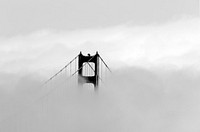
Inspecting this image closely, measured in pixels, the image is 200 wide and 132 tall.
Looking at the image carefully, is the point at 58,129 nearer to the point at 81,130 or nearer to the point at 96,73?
the point at 81,130

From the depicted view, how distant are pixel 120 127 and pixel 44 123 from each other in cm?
723

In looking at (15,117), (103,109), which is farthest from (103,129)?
(15,117)

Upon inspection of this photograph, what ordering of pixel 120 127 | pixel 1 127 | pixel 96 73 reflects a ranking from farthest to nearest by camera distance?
1. pixel 120 127
2. pixel 1 127
3. pixel 96 73

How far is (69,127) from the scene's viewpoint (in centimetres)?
8000

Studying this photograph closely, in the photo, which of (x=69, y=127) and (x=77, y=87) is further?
(x=69, y=127)

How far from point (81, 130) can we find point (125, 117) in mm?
4212

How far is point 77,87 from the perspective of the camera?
71938 mm

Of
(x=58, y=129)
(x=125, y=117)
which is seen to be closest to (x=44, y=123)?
(x=58, y=129)

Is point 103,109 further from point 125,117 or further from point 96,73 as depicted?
point 96,73

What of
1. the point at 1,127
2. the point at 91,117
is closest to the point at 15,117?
the point at 1,127

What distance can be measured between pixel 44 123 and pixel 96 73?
1018 centimetres

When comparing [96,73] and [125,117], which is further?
[125,117]

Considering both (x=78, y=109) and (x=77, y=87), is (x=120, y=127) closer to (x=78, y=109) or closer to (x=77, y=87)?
(x=78, y=109)

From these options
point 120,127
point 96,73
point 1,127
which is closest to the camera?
point 96,73
